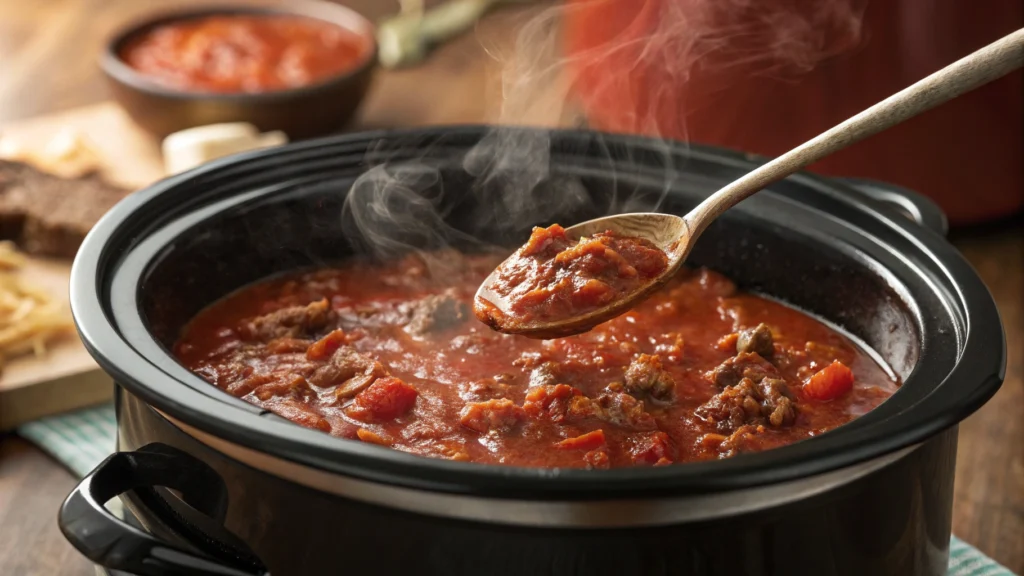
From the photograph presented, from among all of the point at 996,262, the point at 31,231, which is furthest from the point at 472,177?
the point at 996,262

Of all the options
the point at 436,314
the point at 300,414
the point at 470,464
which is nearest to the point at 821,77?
the point at 436,314

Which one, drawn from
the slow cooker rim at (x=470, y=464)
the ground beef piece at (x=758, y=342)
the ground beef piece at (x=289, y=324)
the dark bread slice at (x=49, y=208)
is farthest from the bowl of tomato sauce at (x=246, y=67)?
the ground beef piece at (x=758, y=342)

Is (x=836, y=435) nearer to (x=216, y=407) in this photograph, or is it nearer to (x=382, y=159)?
(x=216, y=407)

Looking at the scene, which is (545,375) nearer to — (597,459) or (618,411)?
(618,411)

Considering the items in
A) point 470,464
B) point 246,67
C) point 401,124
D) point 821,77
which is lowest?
point 401,124

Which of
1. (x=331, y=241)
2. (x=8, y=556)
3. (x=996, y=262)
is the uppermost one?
(x=331, y=241)
